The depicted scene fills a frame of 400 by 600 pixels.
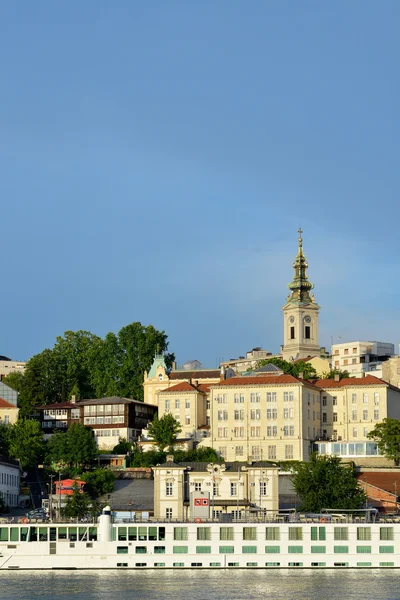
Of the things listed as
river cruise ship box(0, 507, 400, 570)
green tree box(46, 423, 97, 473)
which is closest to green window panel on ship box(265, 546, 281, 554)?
river cruise ship box(0, 507, 400, 570)

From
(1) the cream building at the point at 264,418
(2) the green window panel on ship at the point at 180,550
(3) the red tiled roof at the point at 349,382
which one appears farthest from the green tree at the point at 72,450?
(2) the green window panel on ship at the point at 180,550

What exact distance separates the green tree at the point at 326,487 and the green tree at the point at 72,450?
2679cm

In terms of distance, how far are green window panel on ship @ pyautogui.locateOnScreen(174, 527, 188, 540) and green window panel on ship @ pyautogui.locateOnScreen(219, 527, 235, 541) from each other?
2360 mm

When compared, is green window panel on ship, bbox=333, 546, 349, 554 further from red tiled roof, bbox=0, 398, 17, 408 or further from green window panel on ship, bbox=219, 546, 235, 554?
red tiled roof, bbox=0, 398, 17, 408

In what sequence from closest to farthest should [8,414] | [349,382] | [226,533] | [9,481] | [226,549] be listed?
[226,533] → [226,549] → [9,481] → [349,382] → [8,414]

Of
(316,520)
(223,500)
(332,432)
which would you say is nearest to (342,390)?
(332,432)

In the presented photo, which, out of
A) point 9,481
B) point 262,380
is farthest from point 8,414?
point 262,380

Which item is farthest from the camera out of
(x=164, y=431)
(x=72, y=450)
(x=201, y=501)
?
(x=164, y=431)

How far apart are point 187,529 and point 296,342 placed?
98061 mm

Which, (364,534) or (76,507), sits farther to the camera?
(76,507)

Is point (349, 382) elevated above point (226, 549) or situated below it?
above

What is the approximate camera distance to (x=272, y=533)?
304 feet

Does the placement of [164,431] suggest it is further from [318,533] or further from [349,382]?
[318,533]

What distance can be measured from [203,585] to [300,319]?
347ft
